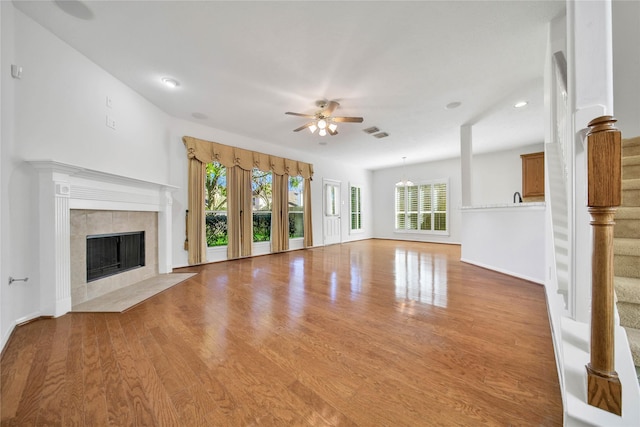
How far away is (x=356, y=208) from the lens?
29.1 ft

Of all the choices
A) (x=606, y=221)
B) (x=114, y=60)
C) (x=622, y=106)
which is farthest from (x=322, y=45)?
(x=622, y=106)

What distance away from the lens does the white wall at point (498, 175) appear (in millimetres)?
6672

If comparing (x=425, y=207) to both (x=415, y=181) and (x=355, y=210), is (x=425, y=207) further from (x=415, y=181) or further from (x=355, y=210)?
(x=355, y=210)

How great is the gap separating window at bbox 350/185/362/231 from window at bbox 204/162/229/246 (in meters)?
4.76

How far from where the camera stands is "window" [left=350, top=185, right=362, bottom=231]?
8664 millimetres

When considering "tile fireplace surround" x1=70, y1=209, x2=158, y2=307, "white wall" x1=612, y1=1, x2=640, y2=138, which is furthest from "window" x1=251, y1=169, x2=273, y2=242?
"white wall" x1=612, y1=1, x2=640, y2=138

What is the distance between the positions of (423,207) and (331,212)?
335 centimetres

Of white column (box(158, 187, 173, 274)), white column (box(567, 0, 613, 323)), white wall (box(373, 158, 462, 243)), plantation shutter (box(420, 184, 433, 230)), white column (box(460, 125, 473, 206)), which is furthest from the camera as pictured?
plantation shutter (box(420, 184, 433, 230))

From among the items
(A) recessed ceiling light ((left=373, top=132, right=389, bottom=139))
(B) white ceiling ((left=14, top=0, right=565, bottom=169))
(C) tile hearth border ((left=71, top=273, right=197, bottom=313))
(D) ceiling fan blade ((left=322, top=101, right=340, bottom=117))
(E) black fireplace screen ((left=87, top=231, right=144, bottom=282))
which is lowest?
(C) tile hearth border ((left=71, top=273, right=197, bottom=313))

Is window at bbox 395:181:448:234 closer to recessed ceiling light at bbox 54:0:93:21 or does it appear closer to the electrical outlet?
the electrical outlet

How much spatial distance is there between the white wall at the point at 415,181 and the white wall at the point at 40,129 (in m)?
7.68

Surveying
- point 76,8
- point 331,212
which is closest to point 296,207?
point 331,212

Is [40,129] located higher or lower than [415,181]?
lower

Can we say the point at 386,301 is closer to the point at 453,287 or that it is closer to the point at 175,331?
the point at 453,287
